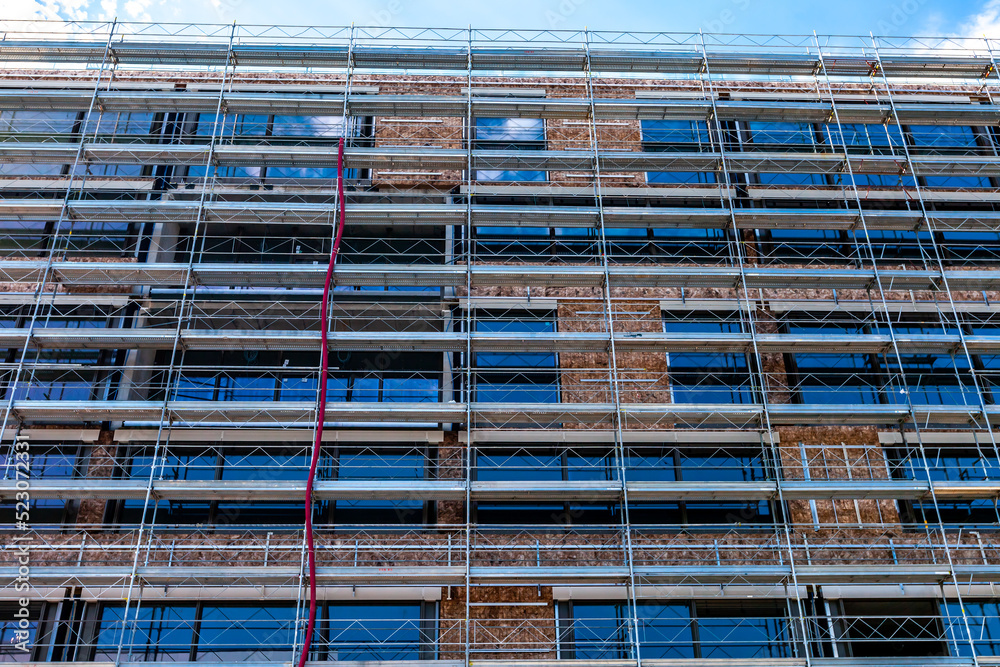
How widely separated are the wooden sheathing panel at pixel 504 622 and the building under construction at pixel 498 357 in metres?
0.09

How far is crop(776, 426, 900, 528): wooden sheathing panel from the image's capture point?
1719 centimetres

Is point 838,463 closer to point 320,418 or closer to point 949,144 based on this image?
point 949,144

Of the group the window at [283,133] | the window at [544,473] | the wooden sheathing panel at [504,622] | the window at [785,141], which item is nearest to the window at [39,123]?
the window at [283,133]

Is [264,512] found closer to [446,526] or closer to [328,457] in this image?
[328,457]

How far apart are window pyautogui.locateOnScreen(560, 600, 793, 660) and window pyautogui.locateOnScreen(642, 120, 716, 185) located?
10.5m

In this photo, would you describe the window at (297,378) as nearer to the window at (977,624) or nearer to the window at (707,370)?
the window at (707,370)

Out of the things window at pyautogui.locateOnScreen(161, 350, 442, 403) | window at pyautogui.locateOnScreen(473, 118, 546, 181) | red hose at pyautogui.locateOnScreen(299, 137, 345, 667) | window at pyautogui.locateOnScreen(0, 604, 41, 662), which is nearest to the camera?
red hose at pyautogui.locateOnScreen(299, 137, 345, 667)

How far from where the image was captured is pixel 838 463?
1759 centimetres

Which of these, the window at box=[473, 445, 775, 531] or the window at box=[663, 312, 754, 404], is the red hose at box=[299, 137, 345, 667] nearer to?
the window at box=[473, 445, 775, 531]

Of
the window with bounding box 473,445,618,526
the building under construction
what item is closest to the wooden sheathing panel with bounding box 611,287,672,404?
the building under construction

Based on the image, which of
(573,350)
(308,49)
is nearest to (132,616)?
(573,350)

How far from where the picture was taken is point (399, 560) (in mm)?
16109

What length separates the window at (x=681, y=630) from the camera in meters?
15.8

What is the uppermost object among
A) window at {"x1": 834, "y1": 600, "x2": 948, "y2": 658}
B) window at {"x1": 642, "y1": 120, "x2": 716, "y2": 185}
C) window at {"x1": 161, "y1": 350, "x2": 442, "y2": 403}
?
window at {"x1": 642, "y1": 120, "x2": 716, "y2": 185}
